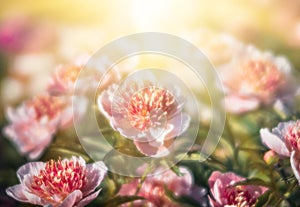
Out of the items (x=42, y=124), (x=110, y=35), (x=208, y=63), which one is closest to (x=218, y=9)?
(x=208, y=63)

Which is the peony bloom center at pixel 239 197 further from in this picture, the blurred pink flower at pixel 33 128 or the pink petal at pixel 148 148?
the blurred pink flower at pixel 33 128

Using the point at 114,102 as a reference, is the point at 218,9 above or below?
above

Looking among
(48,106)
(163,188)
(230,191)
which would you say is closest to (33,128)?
(48,106)

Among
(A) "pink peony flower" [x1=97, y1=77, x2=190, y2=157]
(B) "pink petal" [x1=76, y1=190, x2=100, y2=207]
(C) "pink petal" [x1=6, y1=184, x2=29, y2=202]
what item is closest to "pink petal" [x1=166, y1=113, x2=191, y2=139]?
(A) "pink peony flower" [x1=97, y1=77, x2=190, y2=157]

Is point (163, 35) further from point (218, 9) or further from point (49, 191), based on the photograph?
point (49, 191)

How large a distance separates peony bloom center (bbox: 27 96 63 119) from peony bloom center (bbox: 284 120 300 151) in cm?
54

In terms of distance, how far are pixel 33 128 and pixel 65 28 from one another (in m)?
0.25

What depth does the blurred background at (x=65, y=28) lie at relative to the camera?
1196mm

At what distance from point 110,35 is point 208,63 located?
0.24 m

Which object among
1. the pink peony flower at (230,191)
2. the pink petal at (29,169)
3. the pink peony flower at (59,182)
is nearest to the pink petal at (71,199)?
the pink peony flower at (59,182)

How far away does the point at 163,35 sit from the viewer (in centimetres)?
120

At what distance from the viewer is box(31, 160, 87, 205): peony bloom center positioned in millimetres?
1141

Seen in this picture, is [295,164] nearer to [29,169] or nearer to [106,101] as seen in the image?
[106,101]

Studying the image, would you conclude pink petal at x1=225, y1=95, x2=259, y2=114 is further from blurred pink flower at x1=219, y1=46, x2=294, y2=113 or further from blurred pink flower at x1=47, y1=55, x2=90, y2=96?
blurred pink flower at x1=47, y1=55, x2=90, y2=96
